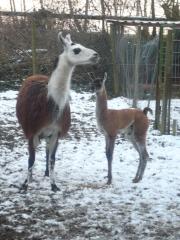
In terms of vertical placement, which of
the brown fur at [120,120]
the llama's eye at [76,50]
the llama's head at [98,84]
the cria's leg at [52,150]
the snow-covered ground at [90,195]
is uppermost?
the llama's eye at [76,50]

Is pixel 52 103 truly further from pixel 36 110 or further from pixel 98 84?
pixel 98 84

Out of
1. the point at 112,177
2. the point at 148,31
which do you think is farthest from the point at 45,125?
the point at 148,31

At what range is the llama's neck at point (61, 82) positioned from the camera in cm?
483

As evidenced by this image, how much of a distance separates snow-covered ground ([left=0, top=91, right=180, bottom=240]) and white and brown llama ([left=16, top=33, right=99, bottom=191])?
33 centimetres

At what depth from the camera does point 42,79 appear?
5.57m

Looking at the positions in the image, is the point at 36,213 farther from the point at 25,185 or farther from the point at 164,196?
the point at 164,196

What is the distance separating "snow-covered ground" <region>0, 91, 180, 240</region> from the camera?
3.87m

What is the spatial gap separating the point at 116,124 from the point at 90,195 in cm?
93

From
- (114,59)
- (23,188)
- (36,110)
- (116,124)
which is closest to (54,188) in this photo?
(23,188)

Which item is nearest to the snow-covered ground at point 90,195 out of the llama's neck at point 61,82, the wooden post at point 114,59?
the llama's neck at point 61,82

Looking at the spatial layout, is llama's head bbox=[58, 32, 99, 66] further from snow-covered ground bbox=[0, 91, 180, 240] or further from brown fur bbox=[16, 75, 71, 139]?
snow-covered ground bbox=[0, 91, 180, 240]

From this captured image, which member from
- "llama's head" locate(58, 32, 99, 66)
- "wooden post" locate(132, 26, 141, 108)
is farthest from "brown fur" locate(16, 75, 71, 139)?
"wooden post" locate(132, 26, 141, 108)

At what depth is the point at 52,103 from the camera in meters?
4.91

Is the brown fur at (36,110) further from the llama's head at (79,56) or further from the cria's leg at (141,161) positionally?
the cria's leg at (141,161)
